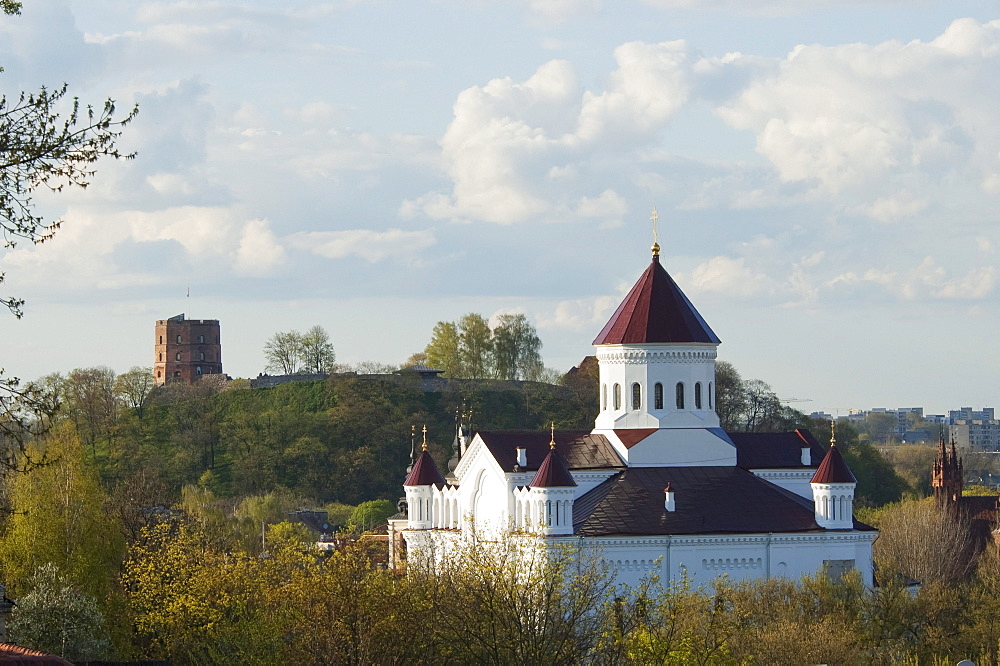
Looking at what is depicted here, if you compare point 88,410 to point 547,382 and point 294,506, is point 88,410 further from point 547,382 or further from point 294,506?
point 547,382

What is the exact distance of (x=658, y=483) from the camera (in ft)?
166

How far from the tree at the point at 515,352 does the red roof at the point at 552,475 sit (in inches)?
2638

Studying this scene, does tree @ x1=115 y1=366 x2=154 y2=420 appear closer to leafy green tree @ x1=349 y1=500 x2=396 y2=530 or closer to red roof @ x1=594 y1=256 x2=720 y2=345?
leafy green tree @ x1=349 y1=500 x2=396 y2=530

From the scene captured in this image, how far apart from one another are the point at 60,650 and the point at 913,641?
2006cm

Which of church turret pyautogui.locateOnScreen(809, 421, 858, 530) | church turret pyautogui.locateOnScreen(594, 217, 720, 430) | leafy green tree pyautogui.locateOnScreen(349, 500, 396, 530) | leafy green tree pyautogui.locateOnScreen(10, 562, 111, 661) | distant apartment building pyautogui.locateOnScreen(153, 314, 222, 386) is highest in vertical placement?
→ distant apartment building pyautogui.locateOnScreen(153, 314, 222, 386)

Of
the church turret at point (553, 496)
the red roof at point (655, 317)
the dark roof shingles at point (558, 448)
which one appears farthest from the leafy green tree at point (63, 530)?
the red roof at point (655, 317)

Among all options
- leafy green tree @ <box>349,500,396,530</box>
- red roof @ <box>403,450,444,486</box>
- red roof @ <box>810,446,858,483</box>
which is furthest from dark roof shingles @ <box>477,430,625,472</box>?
leafy green tree @ <box>349,500,396,530</box>

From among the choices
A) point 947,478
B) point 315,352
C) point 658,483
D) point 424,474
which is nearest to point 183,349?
point 315,352

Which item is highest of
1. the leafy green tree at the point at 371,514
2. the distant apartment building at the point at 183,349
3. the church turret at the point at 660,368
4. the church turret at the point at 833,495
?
the distant apartment building at the point at 183,349

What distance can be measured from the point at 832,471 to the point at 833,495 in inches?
27.2

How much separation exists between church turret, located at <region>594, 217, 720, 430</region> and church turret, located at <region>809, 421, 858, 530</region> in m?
4.89

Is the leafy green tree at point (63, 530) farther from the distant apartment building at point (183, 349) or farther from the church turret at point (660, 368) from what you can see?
the distant apartment building at point (183, 349)

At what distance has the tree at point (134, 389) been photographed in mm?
107438

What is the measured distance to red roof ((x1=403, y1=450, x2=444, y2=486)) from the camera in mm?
53656
